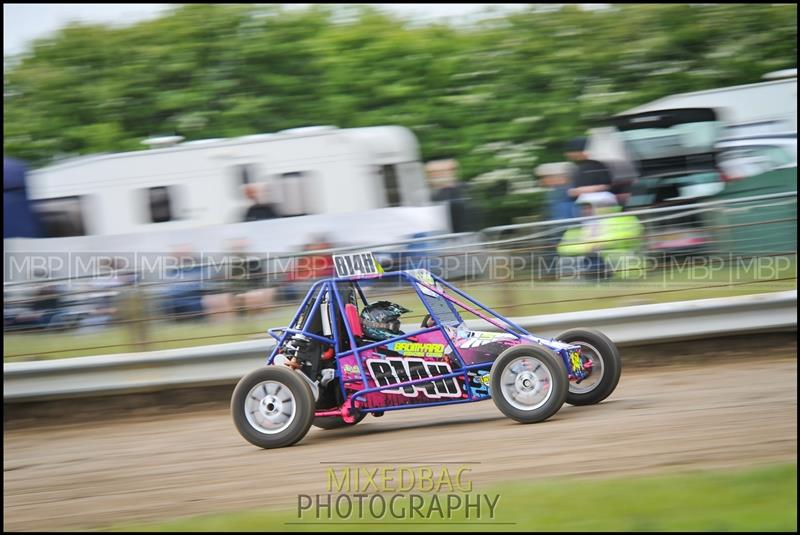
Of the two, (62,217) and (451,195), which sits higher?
(62,217)

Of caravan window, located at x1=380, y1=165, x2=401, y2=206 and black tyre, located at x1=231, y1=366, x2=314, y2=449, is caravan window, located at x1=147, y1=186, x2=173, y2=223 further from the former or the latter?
black tyre, located at x1=231, y1=366, x2=314, y2=449

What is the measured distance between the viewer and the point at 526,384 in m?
6.69

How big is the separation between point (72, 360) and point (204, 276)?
1495 mm

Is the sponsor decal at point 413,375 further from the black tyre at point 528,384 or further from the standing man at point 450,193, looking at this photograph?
the standing man at point 450,193

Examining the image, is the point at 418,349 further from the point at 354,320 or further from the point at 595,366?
the point at 595,366

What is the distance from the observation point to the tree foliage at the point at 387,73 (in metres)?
16.9

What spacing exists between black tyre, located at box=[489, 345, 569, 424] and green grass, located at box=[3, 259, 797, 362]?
7.81ft

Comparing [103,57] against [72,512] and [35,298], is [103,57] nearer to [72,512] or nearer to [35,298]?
[35,298]

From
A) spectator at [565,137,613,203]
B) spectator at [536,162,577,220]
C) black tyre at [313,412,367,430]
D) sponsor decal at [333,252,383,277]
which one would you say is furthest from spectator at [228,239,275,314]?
spectator at [565,137,613,203]

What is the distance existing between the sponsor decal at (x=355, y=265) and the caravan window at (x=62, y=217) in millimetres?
8243

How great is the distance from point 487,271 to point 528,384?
2.47 metres

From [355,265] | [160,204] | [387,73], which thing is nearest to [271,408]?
[355,265]

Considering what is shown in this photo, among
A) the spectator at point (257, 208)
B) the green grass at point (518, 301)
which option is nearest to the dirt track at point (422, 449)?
the green grass at point (518, 301)

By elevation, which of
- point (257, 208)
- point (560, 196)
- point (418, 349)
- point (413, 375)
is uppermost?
point (257, 208)
